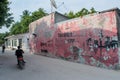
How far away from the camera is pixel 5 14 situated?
52.9 feet

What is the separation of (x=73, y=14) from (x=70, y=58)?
2231cm

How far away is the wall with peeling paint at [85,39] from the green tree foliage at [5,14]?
4511mm

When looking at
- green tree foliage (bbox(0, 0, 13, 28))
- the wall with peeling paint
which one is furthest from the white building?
green tree foliage (bbox(0, 0, 13, 28))

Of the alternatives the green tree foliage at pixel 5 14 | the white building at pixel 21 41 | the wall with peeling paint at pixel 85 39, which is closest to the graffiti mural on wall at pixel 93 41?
the wall with peeling paint at pixel 85 39

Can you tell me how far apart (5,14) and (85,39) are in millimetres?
7539

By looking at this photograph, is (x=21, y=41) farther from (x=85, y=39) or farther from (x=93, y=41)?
(x=93, y=41)

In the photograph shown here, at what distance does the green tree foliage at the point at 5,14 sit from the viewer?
15.1m

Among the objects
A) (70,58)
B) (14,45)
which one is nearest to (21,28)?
(14,45)

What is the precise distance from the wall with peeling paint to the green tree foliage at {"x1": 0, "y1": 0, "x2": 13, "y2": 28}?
451cm

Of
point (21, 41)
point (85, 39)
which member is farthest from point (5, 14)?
point (21, 41)

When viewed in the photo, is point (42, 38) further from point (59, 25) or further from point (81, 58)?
point (81, 58)

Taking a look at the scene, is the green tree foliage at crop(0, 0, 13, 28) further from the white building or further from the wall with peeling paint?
the white building

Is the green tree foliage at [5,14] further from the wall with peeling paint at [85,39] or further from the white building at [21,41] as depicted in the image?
the white building at [21,41]

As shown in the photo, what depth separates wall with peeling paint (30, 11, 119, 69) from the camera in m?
12.3
